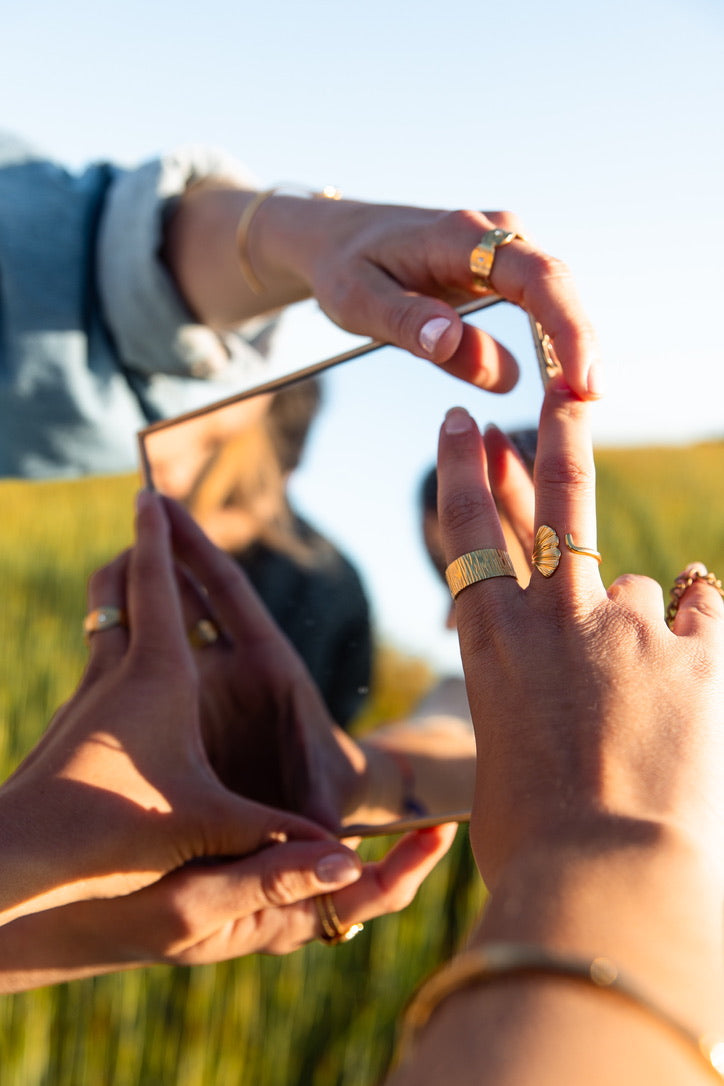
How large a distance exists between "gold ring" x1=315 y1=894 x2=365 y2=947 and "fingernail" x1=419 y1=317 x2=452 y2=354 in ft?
1.76

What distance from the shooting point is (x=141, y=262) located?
1.16 m

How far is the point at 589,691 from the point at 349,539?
1.74ft

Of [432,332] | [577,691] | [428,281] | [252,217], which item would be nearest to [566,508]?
[577,691]

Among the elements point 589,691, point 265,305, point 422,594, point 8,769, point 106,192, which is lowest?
point 8,769

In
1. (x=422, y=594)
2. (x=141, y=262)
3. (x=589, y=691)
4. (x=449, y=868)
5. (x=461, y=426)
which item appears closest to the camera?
(x=589, y=691)

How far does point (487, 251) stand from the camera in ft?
2.57

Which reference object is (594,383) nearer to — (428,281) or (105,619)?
(428,281)

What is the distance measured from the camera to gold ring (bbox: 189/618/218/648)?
3.33ft

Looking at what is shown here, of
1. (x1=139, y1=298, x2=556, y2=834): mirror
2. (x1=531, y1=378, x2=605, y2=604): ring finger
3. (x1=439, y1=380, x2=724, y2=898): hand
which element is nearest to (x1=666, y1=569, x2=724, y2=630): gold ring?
(x1=439, y1=380, x2=724, y2=898): hand

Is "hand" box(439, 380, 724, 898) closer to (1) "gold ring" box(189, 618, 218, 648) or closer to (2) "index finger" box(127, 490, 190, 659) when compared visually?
(2) "index finger" box(127, 490, 190, 659)

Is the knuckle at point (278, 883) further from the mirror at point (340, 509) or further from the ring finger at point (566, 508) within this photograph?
the ring finger at point (566, 508)

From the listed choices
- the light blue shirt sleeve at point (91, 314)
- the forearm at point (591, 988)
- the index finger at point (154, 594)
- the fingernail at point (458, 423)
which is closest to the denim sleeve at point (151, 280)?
the light blue shirt sleeve at point (91, 314)

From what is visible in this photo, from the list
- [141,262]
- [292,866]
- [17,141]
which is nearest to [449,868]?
[292,866]

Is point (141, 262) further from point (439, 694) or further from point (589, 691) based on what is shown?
point (589, 691)
